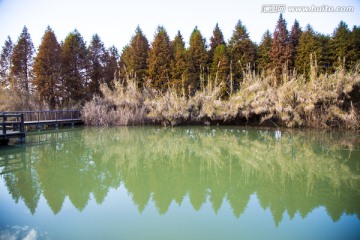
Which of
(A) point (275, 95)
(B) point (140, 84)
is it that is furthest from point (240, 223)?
(B) point (140, 84)

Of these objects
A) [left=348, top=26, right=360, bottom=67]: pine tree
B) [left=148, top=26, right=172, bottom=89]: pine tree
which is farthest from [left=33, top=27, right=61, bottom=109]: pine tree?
[left=348, top=26, right=360, bottom=67]: pine tree

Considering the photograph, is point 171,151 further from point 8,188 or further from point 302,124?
point 302,124

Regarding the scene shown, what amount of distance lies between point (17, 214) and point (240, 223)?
3743 mm

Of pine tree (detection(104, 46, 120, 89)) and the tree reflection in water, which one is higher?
pine tree (detection(104, 46, 120, 89))

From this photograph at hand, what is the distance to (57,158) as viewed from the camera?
29.0 feet

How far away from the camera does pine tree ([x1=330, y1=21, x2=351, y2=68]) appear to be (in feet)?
66.2

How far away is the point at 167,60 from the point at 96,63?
7133 millimetres

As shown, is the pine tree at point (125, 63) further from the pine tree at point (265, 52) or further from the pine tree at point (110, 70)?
the pine tree at point (265, 52)

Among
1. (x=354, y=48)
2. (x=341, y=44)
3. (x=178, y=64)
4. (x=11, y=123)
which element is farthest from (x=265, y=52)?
(x=11, y=123)

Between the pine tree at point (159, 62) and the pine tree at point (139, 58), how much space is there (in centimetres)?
104

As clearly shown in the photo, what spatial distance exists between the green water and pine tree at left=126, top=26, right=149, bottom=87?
17324 millimetres

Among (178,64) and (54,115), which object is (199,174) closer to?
(54,115)

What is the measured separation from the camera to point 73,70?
80.8ft

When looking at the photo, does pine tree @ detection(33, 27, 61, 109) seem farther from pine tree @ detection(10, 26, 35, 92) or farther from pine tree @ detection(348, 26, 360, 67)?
pine tree @ detection(348, 26, 360, 67)
